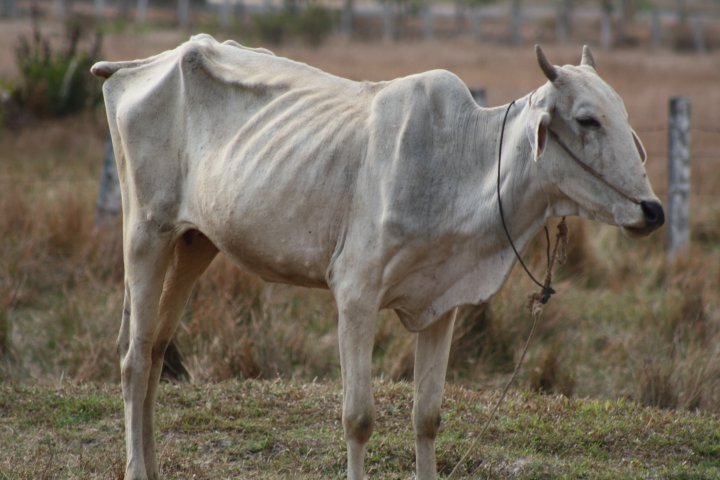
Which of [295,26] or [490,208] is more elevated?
[490,208]

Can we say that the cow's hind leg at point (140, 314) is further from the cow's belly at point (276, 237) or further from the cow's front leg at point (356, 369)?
the cow's front leg at point (356, 369)

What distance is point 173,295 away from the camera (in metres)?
5.28

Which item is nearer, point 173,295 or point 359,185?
point 359,185

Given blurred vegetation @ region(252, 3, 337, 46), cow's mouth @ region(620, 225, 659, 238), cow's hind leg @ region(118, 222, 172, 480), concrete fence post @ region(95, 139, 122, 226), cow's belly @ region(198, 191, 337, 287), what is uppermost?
cow's mouth @ region(620, 225, 659, 238)

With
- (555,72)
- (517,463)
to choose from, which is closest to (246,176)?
(555,72)

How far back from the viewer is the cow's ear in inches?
155

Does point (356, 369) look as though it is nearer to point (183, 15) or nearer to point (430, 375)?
point (430, 375)

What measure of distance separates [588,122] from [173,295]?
2199mm

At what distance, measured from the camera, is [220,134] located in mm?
4816

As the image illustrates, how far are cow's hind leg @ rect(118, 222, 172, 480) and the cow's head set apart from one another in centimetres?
180

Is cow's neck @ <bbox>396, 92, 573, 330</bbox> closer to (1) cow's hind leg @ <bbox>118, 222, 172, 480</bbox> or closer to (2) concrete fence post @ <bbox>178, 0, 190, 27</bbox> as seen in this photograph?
Answer: (1) cow's hind leg @ <bbox>118, 222, 172, 480</bbox>

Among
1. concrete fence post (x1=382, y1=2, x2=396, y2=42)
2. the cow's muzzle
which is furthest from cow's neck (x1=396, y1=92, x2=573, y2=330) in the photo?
concrete fence post (x1=382, y1=2, x2=396, y2=42)

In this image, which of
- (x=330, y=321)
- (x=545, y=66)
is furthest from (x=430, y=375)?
(x=330, y=321)

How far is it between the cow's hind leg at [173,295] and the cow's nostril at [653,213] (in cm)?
210
